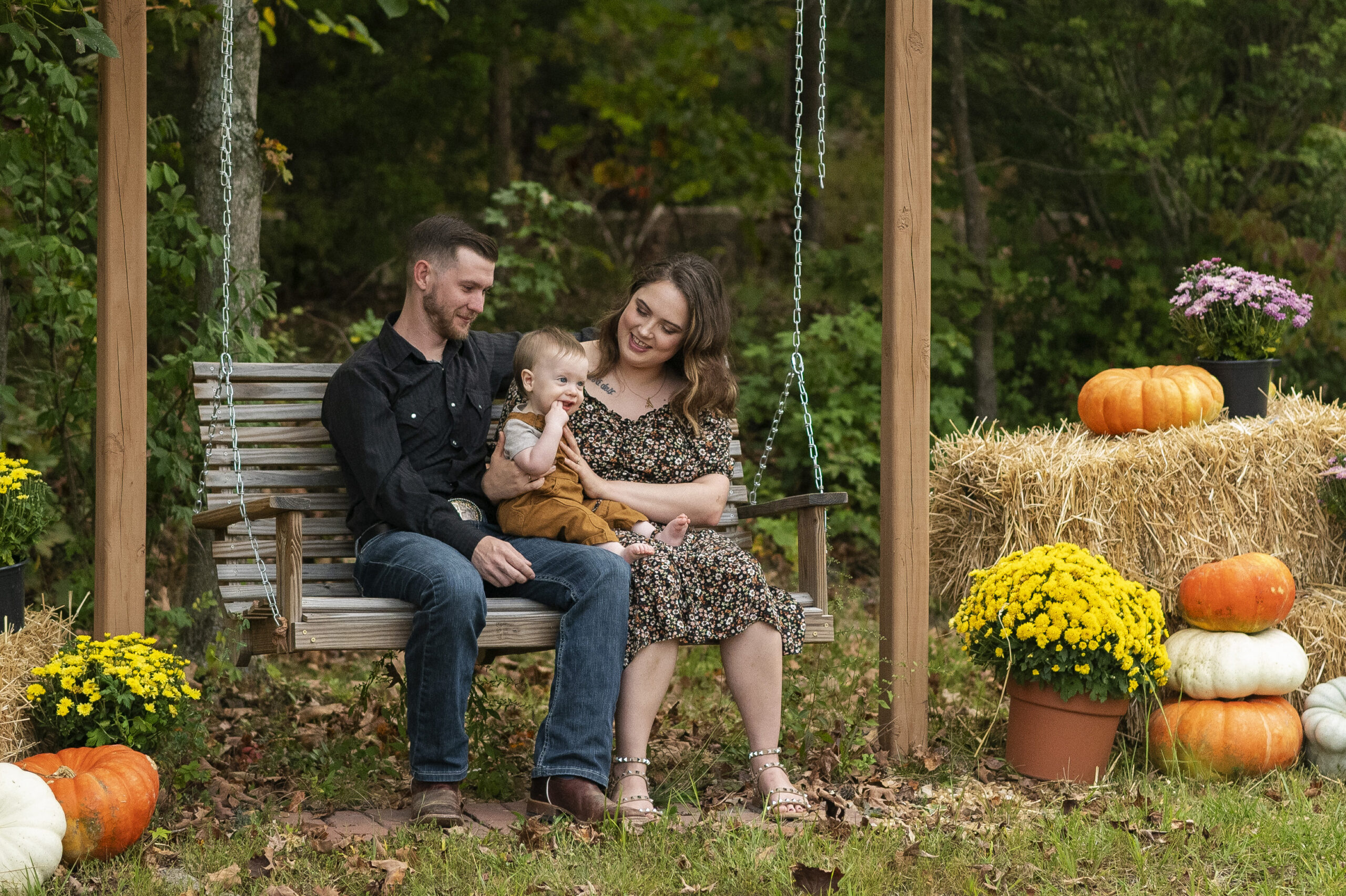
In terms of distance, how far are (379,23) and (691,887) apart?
5825 mm

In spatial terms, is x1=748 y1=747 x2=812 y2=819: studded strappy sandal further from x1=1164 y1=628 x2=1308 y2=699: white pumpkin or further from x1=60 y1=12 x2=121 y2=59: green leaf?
x1=60 y1=12 x2=121 y2=59: green leaf

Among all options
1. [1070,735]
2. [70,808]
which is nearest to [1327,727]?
[1070,735]

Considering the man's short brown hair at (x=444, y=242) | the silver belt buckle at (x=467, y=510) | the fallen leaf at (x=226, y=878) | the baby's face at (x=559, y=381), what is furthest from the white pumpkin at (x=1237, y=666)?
the fallen leaf at (x=226, y=878)

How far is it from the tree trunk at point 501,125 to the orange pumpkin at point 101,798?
18.4 feet

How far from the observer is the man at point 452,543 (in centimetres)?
329

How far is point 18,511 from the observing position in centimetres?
353

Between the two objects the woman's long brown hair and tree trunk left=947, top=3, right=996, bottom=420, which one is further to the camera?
tree trunk left=947, top=3, right=996, bottom=420

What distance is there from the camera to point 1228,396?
441 cm

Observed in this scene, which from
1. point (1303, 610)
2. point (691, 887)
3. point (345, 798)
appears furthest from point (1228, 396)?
point (345, 798)

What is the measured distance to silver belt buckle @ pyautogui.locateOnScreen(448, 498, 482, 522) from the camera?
3.73 m

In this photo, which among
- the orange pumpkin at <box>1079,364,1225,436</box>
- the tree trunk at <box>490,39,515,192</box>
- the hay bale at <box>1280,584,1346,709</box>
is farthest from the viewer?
the tree trunk at <box>490,39,515,192</box>

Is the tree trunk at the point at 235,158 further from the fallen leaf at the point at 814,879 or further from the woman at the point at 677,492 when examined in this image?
the fallen leaf at the point at 814,879

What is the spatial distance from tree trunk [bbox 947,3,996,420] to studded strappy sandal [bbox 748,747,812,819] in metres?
4.22

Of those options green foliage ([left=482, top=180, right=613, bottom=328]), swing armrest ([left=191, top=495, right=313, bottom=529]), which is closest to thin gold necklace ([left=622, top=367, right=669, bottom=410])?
swing armrest ([left=191, top=495, right=313, bottom=529])
